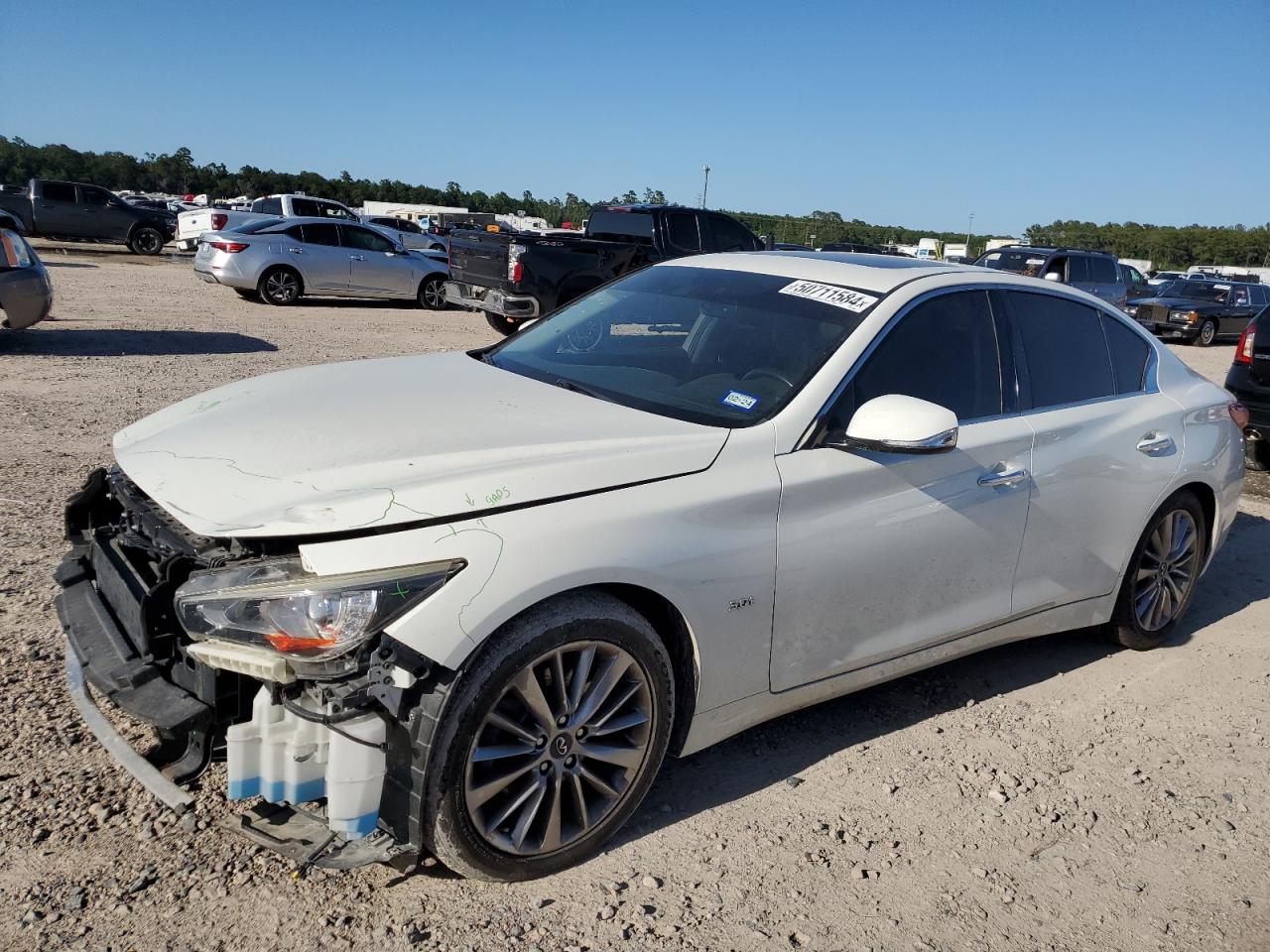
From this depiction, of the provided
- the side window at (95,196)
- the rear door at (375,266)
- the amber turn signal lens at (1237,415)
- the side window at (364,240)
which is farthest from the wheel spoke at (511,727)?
the side window at (95,196)

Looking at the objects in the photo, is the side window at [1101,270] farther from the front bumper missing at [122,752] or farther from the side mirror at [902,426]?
the front bumper missing at [122,752]

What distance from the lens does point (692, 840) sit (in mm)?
3164

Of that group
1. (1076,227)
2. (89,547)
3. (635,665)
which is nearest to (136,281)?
(89,547)

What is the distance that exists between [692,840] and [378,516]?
1.40m

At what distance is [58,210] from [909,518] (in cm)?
3019

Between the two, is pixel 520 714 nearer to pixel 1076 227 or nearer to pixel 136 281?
pixel 136 281

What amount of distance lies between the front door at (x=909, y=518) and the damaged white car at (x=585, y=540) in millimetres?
12

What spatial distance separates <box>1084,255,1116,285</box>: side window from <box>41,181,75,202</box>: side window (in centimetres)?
2512

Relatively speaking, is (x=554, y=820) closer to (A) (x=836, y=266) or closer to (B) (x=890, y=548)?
(B) (x=890, y=548)

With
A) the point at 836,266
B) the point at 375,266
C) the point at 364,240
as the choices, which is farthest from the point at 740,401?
the point at 364,240

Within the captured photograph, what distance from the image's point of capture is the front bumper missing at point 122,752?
2678mm

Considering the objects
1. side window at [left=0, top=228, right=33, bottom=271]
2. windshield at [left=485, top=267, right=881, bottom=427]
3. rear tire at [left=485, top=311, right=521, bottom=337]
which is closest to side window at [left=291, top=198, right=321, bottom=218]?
rear tire at [left=485, top=311, right=521, bottom=337]

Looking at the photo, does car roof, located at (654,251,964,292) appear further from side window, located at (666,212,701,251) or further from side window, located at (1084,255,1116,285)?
side window, located at (1084,255,1116,285)

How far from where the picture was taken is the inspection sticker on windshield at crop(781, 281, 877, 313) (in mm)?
3727
